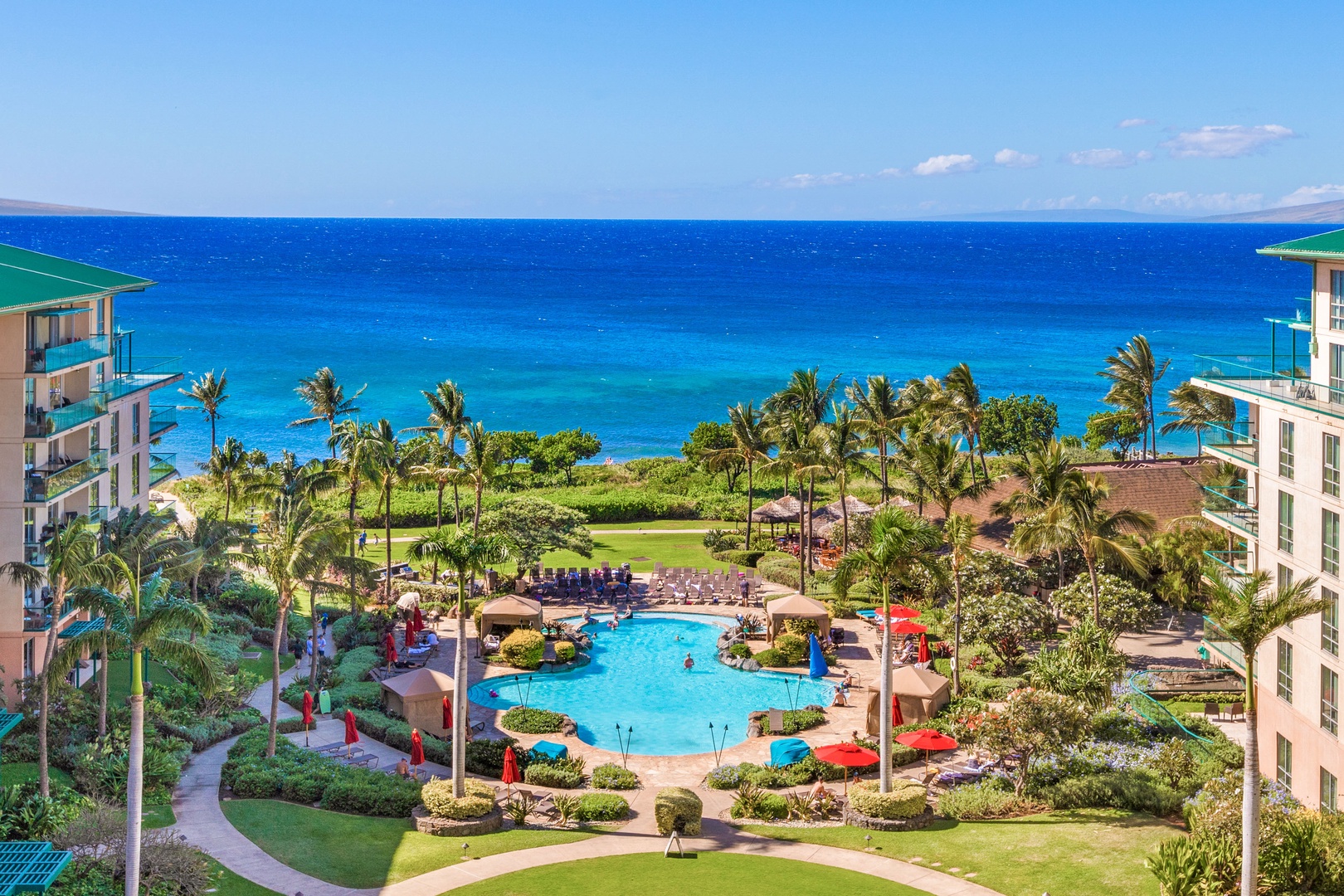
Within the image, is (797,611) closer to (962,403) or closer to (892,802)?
(892,802)

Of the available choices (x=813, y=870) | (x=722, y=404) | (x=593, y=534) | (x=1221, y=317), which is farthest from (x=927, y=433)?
(x=1221, y=317)

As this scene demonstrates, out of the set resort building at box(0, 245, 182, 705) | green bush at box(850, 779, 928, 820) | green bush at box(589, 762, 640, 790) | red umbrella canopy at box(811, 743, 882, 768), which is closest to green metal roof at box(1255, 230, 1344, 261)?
green bush at box(850, 779, 928, 820)

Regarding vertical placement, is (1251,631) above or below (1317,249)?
below

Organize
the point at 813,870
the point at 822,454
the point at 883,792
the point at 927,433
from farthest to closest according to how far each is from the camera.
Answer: the point at 927,433
the point at 822,454
the point at 883,792
the point at 813,870

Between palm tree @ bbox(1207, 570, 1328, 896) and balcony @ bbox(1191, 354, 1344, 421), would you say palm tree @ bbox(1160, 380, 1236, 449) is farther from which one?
palm tree @ bbox(1207, 570, 1328, 896)

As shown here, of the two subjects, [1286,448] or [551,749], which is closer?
[1286,448]

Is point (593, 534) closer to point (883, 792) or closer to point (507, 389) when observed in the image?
point (883, 792)

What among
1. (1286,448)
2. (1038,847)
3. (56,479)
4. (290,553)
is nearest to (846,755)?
(1038,847)
